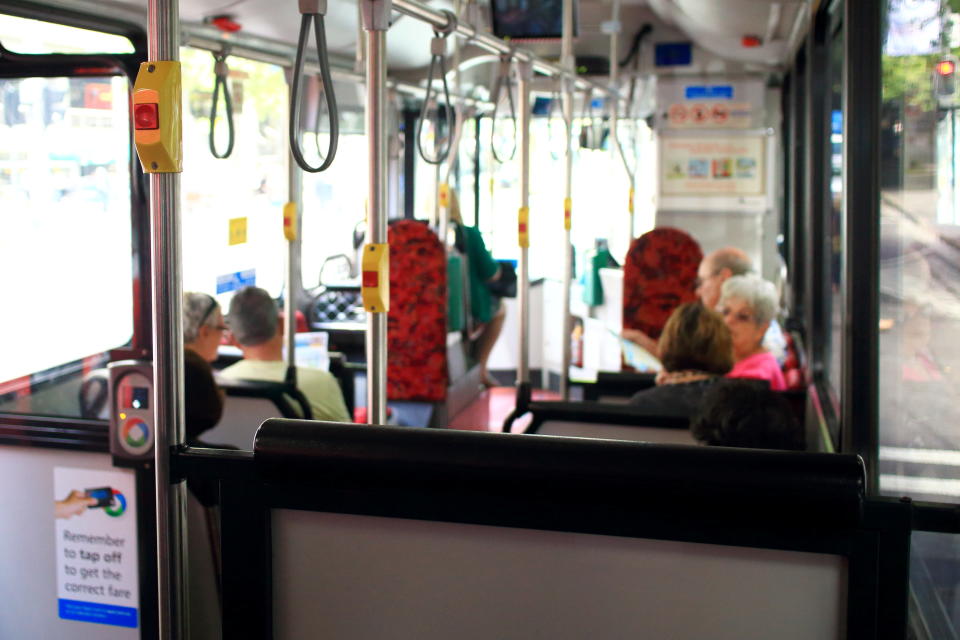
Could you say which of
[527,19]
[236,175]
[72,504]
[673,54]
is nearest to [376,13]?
[72,504]

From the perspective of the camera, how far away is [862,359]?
7.38ft

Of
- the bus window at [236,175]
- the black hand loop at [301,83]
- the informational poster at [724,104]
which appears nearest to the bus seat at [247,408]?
the bus window at [236,175]

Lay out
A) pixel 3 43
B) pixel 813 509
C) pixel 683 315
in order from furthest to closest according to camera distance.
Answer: pixel 683 315 → pixel 3 43 → pixel 813 509

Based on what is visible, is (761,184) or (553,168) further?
(553,168)

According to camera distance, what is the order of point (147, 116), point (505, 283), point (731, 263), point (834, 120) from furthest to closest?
point (505, 283), point (731, 263), point (834, 120), point (147, 116)

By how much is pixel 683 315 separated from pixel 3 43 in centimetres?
204

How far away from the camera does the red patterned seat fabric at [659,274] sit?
17.5 ft

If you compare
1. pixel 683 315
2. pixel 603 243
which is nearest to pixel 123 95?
pixel 683 315

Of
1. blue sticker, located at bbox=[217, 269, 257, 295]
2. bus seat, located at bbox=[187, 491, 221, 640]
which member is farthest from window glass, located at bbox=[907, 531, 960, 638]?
blue sticker, located at bbox=[217, 269, 257, 295]

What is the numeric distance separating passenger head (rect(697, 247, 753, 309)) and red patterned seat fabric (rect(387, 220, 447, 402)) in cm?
125

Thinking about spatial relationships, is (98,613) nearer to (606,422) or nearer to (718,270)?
(606,422)

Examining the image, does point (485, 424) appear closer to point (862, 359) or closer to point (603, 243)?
point (603, 243)

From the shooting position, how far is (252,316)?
3.81 m

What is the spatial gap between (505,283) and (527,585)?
6237 mm
